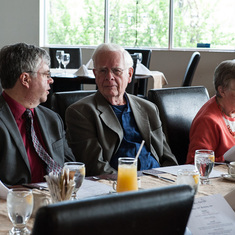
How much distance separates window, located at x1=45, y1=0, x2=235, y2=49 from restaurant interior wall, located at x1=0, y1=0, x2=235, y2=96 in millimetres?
214

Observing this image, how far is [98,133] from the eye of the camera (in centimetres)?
264

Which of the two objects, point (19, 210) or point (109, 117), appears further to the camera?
point (109, 117)

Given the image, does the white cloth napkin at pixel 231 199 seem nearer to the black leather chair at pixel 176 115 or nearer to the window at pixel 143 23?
the black leather chair at pixel 176 115

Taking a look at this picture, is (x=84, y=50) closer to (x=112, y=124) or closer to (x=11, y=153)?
(x=112, y=124)

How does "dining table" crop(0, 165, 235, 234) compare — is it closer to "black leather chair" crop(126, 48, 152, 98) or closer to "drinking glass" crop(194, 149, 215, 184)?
"drinking glass" crop(194, 149, 215, 184)

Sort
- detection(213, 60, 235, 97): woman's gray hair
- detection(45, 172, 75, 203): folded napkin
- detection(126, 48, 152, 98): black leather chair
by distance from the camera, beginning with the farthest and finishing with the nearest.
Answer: detection(126, 48, 152, 98): black leather chair < detection(213, 60, 235, 97): woman's gray hair < detection(45, 172, 75, 203): folded napkin

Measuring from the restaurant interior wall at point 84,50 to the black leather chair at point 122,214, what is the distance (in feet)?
21.5

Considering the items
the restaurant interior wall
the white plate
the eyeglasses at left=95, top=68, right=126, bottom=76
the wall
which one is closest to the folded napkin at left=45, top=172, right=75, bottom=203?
the white plate

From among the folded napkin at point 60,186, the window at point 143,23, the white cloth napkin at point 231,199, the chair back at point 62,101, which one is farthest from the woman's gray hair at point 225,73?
the window at point 143,23

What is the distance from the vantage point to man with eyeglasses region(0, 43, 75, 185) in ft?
7.23

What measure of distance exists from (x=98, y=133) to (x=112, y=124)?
0.30 feet

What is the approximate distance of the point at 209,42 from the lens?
25.0ft

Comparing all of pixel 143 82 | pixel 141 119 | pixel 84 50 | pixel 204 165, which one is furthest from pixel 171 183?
pixel 84 50

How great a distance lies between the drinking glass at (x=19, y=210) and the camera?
1399mm
